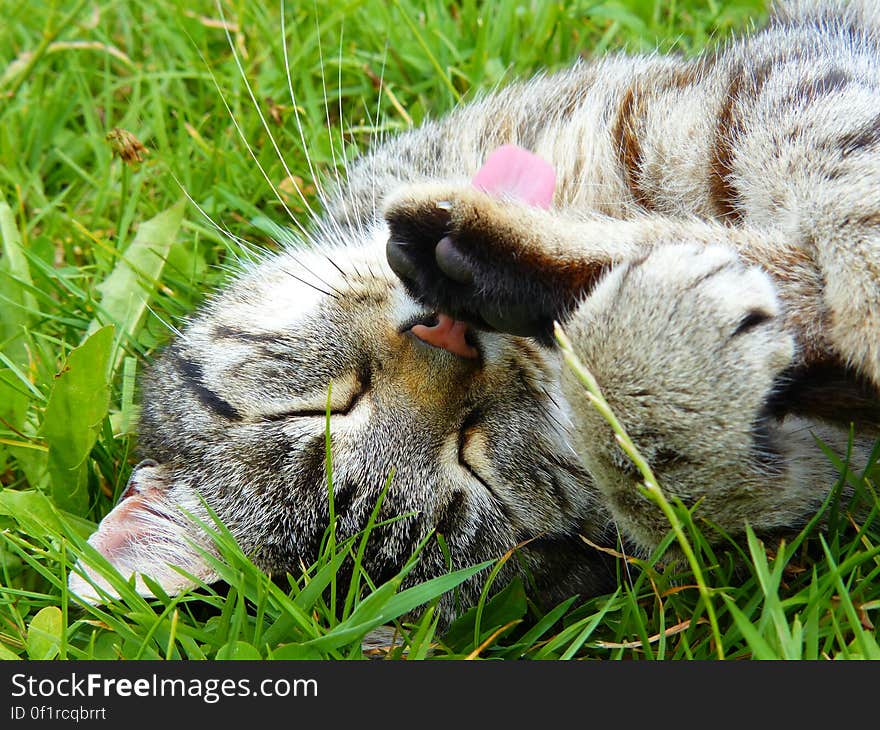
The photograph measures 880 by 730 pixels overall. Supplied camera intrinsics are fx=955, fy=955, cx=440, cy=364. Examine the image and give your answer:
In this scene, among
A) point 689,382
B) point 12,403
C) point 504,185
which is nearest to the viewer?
point 689,382

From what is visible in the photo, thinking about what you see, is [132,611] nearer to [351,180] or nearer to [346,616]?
[346,616]

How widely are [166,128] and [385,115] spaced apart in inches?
28.6

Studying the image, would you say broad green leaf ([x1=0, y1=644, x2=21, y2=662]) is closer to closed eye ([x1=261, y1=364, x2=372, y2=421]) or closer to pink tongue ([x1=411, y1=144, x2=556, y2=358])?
closed eye ([x1=261, y1=364, x2=372, y2=421])

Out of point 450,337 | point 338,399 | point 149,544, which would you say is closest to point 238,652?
point 149,544

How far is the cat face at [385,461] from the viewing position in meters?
1.89

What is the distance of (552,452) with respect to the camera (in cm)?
192

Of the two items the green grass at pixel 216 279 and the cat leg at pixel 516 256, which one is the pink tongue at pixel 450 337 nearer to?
the cat leg at pixel 516 256

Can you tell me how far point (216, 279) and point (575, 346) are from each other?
4.53ft

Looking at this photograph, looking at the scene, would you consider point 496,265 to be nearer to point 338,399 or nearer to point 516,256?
point 516,256

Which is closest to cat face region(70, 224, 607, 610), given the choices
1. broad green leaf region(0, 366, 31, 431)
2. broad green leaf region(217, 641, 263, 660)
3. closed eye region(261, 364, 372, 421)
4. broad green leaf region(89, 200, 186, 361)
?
closed eye region(261, 364, 372, 421)

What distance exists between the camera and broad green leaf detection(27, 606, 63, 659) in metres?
1.80

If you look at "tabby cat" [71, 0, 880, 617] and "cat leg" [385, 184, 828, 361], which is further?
"cat leg" [385, 184, 828, 361]

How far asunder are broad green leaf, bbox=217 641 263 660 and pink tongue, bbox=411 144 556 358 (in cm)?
67

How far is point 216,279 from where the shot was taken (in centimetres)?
269
